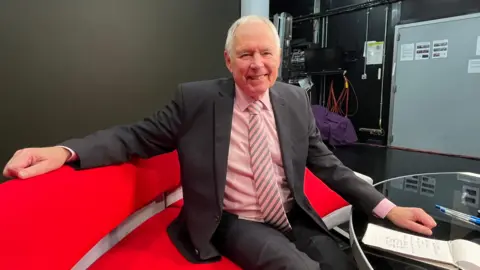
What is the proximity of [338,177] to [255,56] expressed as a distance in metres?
0.59

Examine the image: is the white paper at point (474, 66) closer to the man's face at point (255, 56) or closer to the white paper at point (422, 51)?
the white paper at point (422, 51)

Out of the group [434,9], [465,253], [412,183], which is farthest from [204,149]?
[434,9]

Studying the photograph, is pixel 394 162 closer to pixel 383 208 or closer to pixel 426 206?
pixel 426 206

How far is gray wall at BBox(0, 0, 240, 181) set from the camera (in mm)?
1921

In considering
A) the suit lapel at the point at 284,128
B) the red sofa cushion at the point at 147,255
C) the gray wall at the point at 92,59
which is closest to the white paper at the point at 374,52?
the gray wall at the point at 92,59

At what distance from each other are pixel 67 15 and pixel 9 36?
375mm

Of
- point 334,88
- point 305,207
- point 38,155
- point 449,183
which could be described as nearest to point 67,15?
point 38,155

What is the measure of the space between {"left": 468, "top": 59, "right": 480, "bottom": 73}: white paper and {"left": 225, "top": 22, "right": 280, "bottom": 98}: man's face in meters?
4.22

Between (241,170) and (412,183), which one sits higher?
(241,170)

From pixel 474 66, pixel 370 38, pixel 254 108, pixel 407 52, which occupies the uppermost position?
pixel 370 38

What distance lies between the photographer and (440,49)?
463 cm

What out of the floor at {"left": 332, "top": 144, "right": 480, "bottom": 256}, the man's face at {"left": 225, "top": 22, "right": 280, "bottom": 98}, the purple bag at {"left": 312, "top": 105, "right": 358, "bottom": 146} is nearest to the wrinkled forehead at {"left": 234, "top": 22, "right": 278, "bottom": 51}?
the man's face at {"left": 225, "top": 22, "right": 280, "bottom": 98}

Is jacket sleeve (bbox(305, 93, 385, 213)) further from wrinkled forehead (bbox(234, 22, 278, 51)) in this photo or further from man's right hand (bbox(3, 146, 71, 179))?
man's right hand (bbox(3, 146, 71, 179))

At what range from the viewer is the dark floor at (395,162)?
12.7 ft
